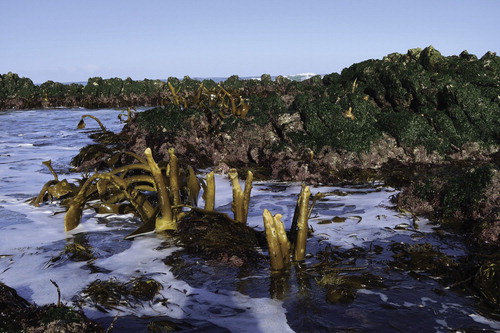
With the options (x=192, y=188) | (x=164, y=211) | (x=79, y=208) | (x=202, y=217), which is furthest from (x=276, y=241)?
(x=79, y=208)

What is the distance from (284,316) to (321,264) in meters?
0.90

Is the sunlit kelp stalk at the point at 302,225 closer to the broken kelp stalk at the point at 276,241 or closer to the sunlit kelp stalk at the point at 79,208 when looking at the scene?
the broken kelp stalk at the point at 276,241

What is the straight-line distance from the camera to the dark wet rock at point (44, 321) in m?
2.34

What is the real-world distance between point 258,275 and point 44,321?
1.84 metres

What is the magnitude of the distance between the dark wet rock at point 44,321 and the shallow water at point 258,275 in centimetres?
50

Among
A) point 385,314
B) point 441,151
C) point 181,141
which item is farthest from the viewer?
point 181,141

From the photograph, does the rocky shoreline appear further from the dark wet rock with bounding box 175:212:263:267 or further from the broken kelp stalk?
the broken kelp stalk

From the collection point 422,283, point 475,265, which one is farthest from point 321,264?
point 475,265

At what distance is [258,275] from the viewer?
382cm

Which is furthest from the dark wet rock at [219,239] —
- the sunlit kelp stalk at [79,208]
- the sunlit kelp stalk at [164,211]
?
the sunlit kelp stalk at [79,208]

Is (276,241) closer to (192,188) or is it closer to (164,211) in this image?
(164,211)

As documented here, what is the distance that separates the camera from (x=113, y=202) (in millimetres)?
5668

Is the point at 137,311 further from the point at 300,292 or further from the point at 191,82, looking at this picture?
the point at 191,82

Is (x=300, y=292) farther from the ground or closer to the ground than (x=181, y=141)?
closer to the ground
